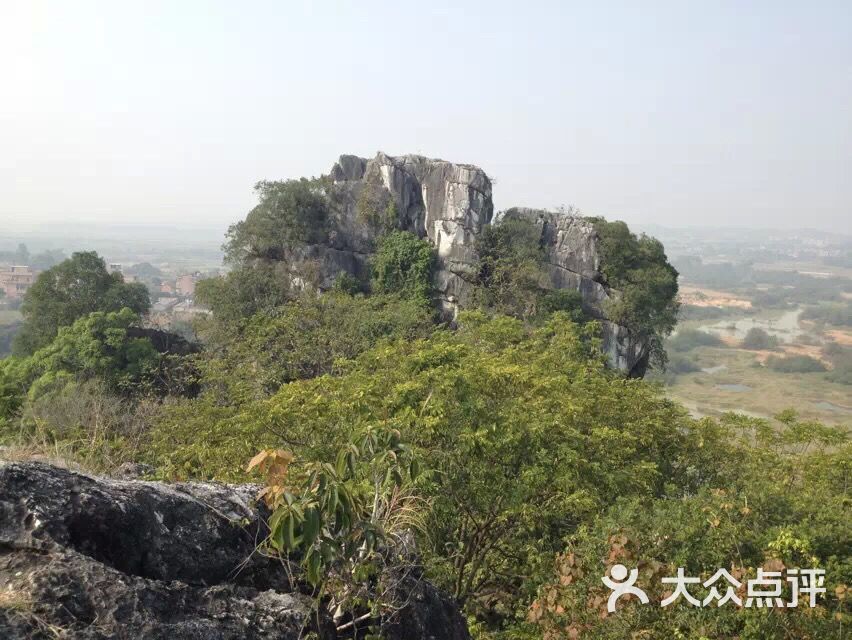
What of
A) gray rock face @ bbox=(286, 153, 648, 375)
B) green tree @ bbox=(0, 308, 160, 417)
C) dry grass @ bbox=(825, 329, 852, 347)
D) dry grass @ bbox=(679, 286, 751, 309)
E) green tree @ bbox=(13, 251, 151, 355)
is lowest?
dry grass @ bbox=(825, 329, 852, 347)

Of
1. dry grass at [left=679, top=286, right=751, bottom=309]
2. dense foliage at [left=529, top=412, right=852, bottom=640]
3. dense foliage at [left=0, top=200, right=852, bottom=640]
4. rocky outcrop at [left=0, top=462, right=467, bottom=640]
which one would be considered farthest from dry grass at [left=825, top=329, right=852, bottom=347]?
rocky outcrop at [left=0, top=462, right=467, bottom=640]

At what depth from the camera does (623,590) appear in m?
4.20

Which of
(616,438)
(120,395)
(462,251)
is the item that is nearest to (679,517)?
(616,438)

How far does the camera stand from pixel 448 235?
2281 centimetres

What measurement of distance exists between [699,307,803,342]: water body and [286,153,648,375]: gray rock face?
69.1 meters

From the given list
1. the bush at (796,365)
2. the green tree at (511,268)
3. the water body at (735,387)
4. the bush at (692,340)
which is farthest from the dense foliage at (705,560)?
the bush at (692,340)

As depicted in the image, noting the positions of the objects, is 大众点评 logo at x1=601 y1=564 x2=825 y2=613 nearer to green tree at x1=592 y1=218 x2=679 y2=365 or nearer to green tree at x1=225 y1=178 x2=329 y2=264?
green tree at x1=592 y1=218 x2=679 y2=365

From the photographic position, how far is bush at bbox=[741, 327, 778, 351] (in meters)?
76.8

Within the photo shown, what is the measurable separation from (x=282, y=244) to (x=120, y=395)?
906 centimetres

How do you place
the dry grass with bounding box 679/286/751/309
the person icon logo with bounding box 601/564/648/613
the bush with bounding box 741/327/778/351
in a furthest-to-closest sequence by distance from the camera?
the dry grass with bounding box 679/286/751/309, the bush with bounding box 741/327/778/351, the person icon logo with bounding box 601/564/648/613

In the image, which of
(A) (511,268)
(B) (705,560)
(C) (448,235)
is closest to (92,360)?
(C) (448,235)

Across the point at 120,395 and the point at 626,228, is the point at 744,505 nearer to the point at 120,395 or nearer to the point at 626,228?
the point at 120,395

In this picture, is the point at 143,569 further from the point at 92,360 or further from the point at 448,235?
the point at 448,235

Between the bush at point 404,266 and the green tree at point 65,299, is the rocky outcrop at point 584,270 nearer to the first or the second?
the bush at point 404,266
